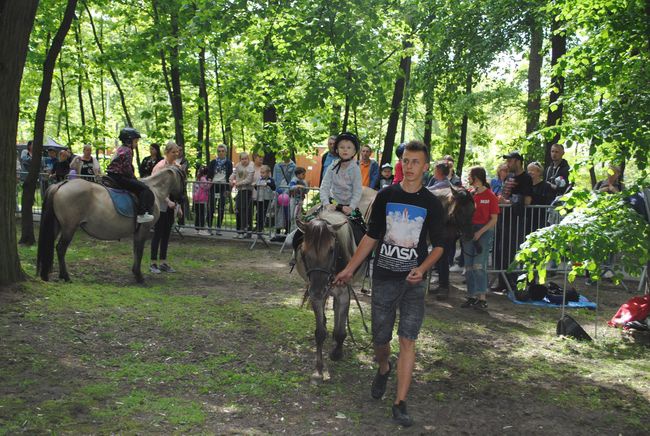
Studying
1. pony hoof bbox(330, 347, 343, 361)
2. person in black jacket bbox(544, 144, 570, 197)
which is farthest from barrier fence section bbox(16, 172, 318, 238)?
pony hoof bbox(330, 347, 343, 361)

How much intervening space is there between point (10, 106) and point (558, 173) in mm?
9787

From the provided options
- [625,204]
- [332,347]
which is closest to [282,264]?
[332,347]

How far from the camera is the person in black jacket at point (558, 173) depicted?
12.6 m

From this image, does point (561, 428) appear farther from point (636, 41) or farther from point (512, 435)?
point (636, 41)

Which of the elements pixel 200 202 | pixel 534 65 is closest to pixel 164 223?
pixel 200 202

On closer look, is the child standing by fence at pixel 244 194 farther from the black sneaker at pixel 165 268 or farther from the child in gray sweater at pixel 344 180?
the child in gray sweater at pixel 344 180

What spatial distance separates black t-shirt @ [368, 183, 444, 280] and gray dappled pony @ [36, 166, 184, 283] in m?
6.43

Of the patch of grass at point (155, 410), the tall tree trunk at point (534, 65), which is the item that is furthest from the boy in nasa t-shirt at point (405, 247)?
the tall tree trunk at point (534, 65)

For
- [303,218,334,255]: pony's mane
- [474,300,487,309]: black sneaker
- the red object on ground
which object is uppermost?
[303,218,334,255]: pony's mane

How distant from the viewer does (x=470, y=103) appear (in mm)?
24047

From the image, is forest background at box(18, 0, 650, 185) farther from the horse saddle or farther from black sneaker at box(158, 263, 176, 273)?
black sneaker at box(158, 263, 176, 273)

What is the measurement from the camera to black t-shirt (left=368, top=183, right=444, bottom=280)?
17.9ft

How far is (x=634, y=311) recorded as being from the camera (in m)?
9.01

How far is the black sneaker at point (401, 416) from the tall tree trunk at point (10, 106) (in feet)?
17.8
